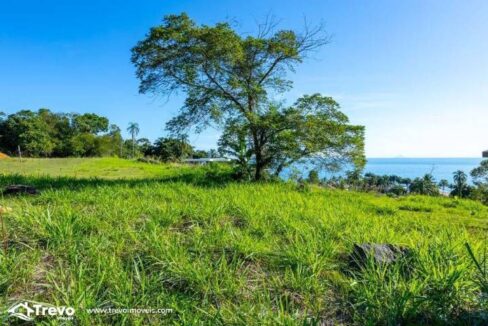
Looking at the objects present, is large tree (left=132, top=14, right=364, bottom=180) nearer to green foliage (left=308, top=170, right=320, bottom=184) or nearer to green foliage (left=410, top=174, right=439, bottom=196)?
green foliage (left=308, top=170, right=320, bottom=184)

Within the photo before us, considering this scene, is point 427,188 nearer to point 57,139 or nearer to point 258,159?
point 258,159

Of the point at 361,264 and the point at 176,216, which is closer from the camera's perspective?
the point at 361,264

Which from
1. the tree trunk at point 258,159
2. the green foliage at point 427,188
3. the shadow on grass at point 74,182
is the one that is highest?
the tree trunk at point 258,159

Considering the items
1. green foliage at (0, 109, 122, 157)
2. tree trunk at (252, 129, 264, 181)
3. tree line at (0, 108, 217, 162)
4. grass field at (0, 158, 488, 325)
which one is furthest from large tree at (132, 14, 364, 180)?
green foliage at (0, 109, 122, 157)

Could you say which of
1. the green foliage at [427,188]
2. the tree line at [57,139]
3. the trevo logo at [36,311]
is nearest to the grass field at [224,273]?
the trevo logo at [36,311]

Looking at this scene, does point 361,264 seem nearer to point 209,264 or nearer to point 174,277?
point 209,264

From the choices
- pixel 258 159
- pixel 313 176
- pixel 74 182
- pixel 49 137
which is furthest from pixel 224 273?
pixel 49 137

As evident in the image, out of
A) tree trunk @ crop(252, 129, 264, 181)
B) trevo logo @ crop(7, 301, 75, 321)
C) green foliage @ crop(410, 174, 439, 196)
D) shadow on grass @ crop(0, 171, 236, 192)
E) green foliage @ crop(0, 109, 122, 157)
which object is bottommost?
green foliage @ crop(410, 174, 439, 196)

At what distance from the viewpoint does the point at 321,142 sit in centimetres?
1042

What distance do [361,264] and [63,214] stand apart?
3.76 m

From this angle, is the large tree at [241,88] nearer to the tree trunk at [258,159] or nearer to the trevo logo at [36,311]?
the tree trunk at [258,159]

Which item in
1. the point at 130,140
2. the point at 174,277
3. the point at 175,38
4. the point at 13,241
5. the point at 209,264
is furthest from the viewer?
the point at 130,140

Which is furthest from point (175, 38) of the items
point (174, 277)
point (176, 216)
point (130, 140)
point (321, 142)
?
point (130, 140)

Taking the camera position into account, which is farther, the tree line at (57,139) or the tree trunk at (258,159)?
the tree line at (57,139)
